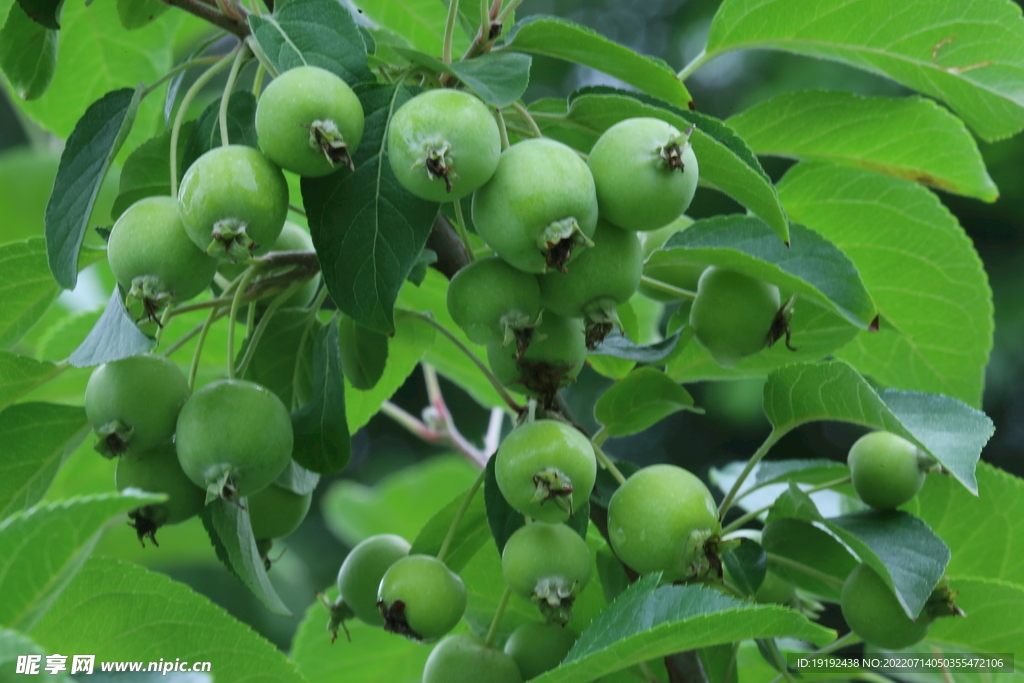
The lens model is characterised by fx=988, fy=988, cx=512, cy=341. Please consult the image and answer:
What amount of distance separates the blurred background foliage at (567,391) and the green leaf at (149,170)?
1.32 feet

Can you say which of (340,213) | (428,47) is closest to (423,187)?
(340,213)

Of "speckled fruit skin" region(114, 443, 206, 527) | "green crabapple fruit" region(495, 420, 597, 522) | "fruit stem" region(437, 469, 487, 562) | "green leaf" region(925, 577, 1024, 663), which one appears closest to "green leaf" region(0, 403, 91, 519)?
"speckled fruit skin" region(114, 443, 206, 527)

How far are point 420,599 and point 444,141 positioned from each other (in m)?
0.51

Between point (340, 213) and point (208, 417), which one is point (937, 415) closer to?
point (340, 213)

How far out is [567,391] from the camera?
253 inches

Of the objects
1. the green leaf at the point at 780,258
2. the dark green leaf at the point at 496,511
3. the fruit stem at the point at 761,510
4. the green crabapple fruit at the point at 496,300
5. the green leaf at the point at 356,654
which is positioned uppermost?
the green crabapple fruit at the point at 496,300

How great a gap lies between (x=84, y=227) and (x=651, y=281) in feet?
2.35

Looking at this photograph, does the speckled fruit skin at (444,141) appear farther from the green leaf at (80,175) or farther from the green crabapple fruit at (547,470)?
the green leaf at (80,175)

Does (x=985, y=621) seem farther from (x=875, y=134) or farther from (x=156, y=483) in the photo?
(x=156, y=483)

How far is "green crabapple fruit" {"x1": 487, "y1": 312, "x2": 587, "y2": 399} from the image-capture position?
1.11m

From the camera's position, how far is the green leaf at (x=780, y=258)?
1.21m

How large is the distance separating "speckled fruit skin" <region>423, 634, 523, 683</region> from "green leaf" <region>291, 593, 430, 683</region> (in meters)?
0.64

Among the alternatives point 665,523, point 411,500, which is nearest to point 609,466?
point 665,523

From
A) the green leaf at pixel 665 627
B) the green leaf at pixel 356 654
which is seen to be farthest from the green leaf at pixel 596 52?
the green leaf at pixel 356 654
